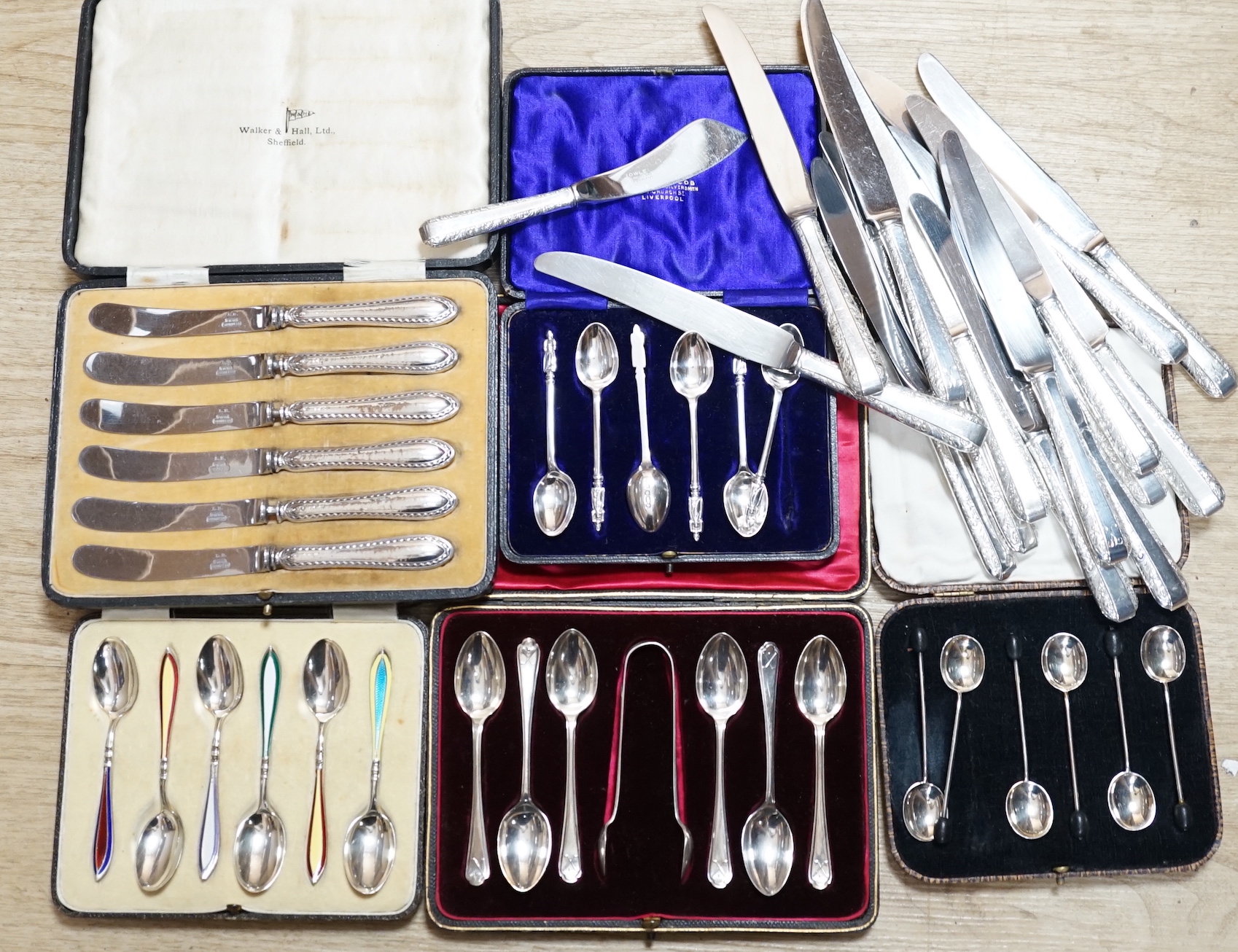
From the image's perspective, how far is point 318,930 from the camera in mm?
1158

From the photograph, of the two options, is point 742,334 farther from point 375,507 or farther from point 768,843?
point 768,843

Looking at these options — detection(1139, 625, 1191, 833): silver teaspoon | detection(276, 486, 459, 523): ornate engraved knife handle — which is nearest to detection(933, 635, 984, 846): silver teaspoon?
detection(1139, 625, 1191, 833): silver teaspoon

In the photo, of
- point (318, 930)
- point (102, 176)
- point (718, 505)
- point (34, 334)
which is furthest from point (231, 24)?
point (318, 930)

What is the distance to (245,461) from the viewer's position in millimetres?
1163

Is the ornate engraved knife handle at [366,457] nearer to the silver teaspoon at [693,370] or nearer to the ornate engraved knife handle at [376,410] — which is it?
the ornate engraved knife handle at [376,410]

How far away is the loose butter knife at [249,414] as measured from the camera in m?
1.17

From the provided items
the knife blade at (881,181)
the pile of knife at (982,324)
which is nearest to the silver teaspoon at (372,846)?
the pile of knife at (982,324)

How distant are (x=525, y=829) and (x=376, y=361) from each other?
623 millimetres

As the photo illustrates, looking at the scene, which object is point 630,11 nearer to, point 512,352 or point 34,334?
point 512,352

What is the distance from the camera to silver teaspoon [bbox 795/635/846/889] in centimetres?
113

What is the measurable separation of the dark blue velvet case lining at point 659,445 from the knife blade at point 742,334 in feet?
0.09

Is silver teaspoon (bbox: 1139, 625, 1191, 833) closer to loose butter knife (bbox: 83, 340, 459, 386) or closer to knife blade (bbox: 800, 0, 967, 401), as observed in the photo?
knife blade (bbox: 800, 0, 967, 401)

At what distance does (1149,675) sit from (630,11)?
3.81ft

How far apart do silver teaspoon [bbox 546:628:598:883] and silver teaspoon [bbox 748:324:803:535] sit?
0.87 ft
